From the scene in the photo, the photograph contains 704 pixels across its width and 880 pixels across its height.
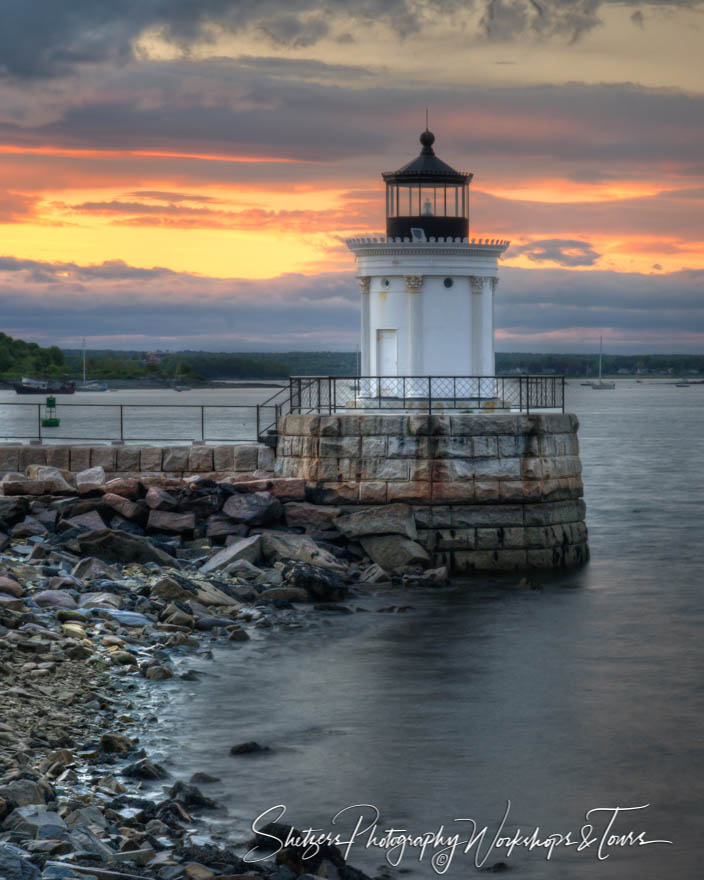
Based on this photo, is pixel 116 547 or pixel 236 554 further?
pixel 236 554

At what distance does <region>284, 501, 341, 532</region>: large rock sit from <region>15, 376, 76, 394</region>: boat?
332 feet

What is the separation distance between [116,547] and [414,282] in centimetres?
631

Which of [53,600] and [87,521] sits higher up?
[87,521]

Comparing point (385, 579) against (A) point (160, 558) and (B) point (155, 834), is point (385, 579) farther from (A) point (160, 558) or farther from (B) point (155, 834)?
(B) point (155, 834)

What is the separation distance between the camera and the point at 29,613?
10.9 meters

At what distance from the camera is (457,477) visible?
51.6 ft

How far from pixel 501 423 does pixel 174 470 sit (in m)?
4.77

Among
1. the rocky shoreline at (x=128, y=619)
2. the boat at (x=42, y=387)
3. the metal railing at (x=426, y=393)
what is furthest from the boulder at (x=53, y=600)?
the boat at (x=42, y=387)

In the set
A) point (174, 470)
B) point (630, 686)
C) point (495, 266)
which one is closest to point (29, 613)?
point (630, 686)

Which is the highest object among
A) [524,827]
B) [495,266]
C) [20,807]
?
[495,266]

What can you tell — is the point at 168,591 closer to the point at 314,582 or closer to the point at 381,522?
the point at 314,582

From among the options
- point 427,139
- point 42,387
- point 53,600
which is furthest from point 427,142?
point 42,387

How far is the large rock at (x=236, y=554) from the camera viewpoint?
47.3 ft

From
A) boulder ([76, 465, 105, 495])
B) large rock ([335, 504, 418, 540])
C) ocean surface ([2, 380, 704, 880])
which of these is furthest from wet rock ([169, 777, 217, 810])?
boulder ([76, 465, 105, 495])
